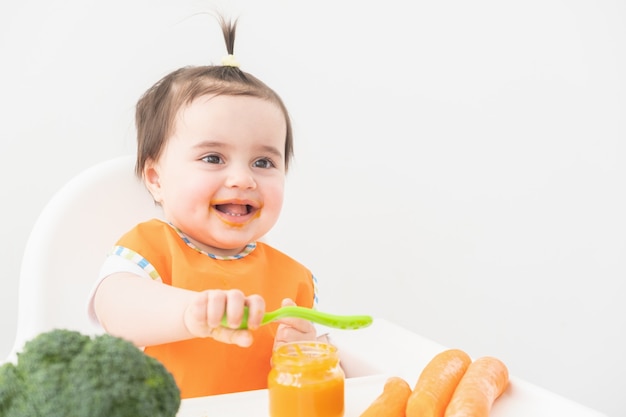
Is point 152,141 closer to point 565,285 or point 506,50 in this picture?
point 506,50

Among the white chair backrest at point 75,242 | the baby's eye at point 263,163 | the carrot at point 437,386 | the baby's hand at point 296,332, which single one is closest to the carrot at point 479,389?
the carrot at point 437,386

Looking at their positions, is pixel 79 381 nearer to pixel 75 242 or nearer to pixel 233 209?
pixel 233 209

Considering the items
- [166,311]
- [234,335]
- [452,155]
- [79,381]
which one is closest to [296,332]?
→ [166,311]

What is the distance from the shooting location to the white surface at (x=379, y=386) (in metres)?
1.03

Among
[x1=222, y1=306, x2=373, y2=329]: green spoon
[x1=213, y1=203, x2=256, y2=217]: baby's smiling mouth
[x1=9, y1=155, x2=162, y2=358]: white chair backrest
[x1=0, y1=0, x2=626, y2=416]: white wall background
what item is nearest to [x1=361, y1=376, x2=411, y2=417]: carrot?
[x1=222, y1=306, x2=373, y2=329]: green spoon

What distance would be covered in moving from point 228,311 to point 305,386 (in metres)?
0.19

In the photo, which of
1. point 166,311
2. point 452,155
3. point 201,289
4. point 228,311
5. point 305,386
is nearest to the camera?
point 228,311

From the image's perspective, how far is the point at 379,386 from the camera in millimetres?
1165

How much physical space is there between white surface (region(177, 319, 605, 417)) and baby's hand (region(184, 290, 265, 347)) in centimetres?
20

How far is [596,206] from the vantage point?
2789mm

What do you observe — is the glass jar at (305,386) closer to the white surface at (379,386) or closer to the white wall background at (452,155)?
the white surface at (379,386)

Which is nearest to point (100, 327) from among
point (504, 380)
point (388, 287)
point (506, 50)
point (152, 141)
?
point (152, 141)

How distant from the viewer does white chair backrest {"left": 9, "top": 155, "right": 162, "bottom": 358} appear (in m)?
1.40

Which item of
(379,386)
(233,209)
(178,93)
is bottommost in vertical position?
(379,386)
